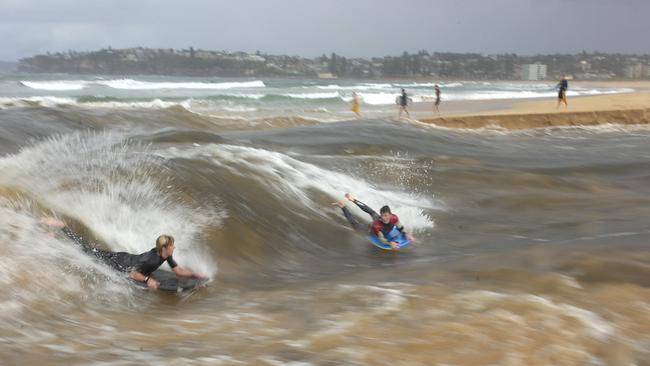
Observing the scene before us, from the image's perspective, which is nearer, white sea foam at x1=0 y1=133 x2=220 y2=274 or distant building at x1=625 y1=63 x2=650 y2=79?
white sea foam at x1=0 y1=133 x2=220 y2=274

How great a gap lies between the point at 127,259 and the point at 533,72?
167462mm

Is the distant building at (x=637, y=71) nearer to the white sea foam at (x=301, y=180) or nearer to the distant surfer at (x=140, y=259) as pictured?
the white sea foam at (x=301, y=180)

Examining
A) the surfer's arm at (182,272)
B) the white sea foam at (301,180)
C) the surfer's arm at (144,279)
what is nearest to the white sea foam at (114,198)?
the surfer's arm at (182,272)

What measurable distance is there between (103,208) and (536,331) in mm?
5388

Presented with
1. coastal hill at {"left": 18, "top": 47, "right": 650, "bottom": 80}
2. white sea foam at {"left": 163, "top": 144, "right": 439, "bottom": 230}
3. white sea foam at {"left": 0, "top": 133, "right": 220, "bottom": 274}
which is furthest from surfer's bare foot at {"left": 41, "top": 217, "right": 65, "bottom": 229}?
coastal hill at {"left": 18, "top": 47, "right": 650, "bottom": 80}

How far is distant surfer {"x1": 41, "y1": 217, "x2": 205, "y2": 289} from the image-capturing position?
7.46m

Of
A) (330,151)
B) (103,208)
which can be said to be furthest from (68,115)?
(103,208)

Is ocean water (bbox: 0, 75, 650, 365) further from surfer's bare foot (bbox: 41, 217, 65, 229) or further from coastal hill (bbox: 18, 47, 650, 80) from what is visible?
coastal hill (bbox: 18, 47, 650, 80)

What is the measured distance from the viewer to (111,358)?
5133 mm

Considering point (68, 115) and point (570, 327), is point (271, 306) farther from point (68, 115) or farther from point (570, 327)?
point (68, 115)

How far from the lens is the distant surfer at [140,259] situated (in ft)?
24.5

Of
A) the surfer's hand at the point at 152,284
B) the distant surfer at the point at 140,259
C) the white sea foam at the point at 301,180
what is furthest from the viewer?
the white sea foam at the point at 301,180

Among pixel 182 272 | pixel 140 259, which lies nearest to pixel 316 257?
pixel 182 272

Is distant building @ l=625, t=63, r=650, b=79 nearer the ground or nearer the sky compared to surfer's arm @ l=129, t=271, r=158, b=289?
nearer the ground
